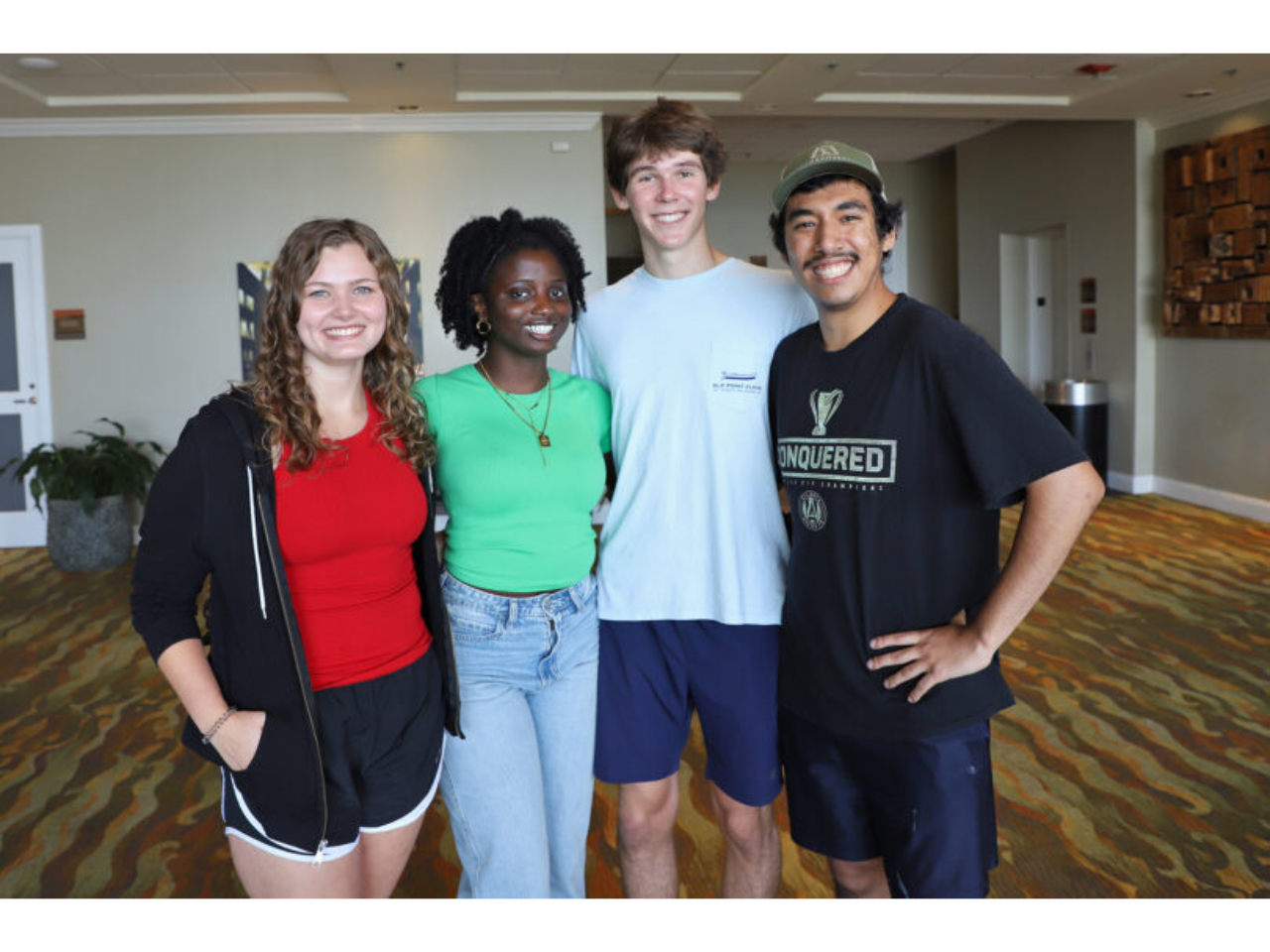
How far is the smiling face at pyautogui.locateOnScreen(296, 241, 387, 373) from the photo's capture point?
1.73 metres

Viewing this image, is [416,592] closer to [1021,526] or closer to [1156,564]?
[1021,526]

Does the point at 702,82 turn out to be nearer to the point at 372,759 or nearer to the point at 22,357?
the point at 22,357

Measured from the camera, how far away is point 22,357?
302 inches

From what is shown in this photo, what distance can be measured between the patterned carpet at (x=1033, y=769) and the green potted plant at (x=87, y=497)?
128cm

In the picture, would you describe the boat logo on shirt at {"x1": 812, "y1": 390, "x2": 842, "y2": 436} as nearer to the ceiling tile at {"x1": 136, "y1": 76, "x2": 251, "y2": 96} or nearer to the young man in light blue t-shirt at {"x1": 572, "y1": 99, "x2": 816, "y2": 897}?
the young man in light blue t-shirt at {"x1": 572, "y1": 99, "x2": 816, "y2": 897}

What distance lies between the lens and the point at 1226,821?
3125 mm

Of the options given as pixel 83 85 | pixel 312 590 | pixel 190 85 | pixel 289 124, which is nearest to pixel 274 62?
pixel 190 85

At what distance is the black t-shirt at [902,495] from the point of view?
171cm

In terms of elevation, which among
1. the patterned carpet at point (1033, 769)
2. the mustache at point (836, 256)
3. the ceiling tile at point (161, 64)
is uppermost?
the ceiling tile at point (161, 64)

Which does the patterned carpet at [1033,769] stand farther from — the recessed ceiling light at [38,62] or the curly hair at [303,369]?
the recessed ceiling light at [38,62]

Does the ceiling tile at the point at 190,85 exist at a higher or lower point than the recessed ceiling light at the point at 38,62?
higher

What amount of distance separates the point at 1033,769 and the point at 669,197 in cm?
238

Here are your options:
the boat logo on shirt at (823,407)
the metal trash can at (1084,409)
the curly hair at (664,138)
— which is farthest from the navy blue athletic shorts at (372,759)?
the metal trash can at (1084,409)

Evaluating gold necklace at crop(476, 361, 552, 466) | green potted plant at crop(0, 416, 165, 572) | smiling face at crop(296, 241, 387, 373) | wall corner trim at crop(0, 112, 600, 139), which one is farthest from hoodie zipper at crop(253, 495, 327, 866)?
wall corner trim at crop(0, 112, 600, 139)
